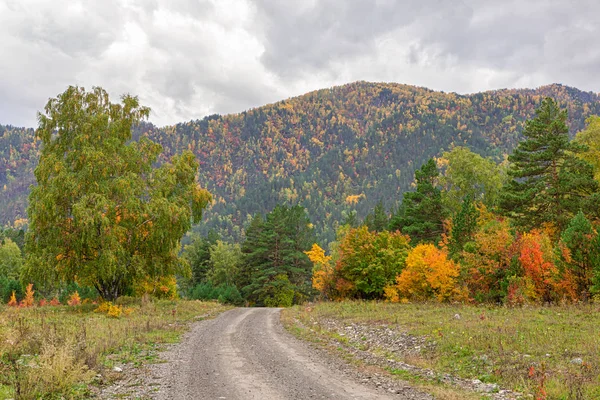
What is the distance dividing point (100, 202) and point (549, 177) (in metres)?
39.3

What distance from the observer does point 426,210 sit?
1960 inches

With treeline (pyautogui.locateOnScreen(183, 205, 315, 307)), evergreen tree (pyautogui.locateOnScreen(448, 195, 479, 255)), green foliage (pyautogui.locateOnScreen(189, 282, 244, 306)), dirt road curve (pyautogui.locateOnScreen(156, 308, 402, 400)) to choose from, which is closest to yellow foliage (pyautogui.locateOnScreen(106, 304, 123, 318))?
dirt road curve (pyautogui.locateOnScreen(156, 308, 402, 400))

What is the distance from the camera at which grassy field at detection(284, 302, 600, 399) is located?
381 inches

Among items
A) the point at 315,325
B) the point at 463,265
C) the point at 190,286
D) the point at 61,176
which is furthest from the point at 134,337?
the point at 190,286

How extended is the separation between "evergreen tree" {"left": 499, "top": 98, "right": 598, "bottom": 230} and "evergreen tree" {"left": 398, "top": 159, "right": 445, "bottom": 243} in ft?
32.0

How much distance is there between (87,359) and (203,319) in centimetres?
1825

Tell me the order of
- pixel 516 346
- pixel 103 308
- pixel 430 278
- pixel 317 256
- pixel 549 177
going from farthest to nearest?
1. pixel 317 256
2. pixel 549 177
3. pixel 430 278
4. pixel 103 308
5. pixel 516 346

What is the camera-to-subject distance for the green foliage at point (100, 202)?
25750 millimetres

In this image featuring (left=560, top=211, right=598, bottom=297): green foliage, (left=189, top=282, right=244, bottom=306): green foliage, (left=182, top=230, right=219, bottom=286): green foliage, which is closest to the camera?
(left=560, top=211, right=598, bottom=297): green foliage

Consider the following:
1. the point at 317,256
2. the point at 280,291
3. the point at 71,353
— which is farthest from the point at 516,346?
the point at 280,291

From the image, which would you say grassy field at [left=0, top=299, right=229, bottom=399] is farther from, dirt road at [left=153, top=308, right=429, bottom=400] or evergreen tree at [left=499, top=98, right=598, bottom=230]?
evergreen tree at [left=499, top=98, right=598, bottom=230]

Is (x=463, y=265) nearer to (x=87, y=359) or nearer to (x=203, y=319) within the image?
(x=203, y=319)

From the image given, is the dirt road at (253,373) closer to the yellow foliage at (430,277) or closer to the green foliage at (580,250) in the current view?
the yellow foliage at (430,277)

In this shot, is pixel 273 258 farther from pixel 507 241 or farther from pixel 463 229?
pixel 507 241
